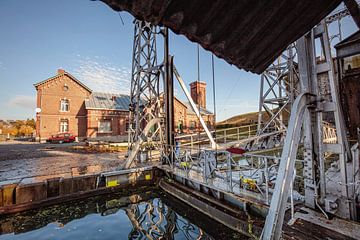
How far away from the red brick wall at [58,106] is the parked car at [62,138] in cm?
115

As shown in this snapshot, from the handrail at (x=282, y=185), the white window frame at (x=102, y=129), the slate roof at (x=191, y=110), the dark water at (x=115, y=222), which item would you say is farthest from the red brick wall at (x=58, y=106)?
the handrail at (x=282, y=185)

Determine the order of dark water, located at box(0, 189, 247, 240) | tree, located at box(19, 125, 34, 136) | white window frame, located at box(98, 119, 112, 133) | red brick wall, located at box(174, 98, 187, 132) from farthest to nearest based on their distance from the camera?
tree, located at box(19, 125, 34, 136), red brick wall, located at box(174, 98, 187, 132), white window frame, located at box(98, 119, 112, 133), dark water, located at box(0, 189, 247, 240)

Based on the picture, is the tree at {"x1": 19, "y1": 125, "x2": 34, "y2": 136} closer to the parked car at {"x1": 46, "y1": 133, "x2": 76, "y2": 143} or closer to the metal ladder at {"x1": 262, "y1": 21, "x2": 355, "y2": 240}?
the parked car at {"x1": 46, "y1": 133, "x2": 76, "y2": 143}

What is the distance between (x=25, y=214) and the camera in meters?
5.70

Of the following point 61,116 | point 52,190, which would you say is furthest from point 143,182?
point 61,116

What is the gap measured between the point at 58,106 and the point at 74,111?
6.54 ft

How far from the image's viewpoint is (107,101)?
26.3 metres

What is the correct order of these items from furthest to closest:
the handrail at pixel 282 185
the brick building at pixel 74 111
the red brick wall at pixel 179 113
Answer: the red brick wall at pixel 179 113
the brick building at pixel 74 111
the handrail at pixel 282 185

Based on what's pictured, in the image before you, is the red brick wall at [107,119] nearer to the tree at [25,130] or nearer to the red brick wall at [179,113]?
the red brick wall at [179,113]

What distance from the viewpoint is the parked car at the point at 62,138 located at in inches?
842

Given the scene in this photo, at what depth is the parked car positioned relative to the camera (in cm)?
2138

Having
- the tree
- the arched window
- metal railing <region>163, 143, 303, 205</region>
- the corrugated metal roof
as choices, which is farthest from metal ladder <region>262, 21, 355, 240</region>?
the tree

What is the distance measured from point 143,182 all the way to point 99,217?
2.75m

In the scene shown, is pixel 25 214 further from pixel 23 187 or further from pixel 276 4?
pixel 276 4
